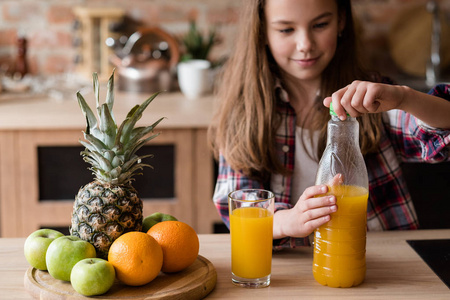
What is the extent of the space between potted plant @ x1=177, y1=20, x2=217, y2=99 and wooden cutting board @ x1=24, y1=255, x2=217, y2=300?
1526mm

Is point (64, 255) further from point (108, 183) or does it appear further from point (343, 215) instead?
point (343, 215)

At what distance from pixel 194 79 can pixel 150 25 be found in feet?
1.71

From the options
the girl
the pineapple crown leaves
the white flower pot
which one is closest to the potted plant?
the white flower pot

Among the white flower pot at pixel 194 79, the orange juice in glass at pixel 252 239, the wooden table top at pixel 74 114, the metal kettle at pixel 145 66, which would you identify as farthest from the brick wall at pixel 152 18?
the orange juice in glass at pixel 252 239

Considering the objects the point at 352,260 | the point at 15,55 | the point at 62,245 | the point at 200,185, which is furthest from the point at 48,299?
the point at 15,55

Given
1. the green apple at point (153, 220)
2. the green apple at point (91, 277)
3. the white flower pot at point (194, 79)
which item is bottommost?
the green apple at point (91, 277)

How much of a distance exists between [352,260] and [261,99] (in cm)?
61

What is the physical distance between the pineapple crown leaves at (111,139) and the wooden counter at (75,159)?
1.14 metres

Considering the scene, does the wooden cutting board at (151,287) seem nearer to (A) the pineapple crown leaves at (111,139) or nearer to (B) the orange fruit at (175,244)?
(B) the orange fruit at (175,244)

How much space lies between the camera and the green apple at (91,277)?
948 millimetres

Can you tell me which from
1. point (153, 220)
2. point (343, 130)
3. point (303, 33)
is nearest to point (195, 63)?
point (303, 33)

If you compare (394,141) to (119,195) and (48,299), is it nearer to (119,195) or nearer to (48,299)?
(119,195)

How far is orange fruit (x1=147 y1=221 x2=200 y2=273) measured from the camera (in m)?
1.04

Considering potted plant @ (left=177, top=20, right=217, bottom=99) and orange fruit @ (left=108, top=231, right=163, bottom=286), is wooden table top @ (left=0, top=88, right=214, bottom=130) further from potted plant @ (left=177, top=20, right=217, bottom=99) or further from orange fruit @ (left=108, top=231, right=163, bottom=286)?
orange fruit @ (left=108, top=231, right=163, bottom=286)
